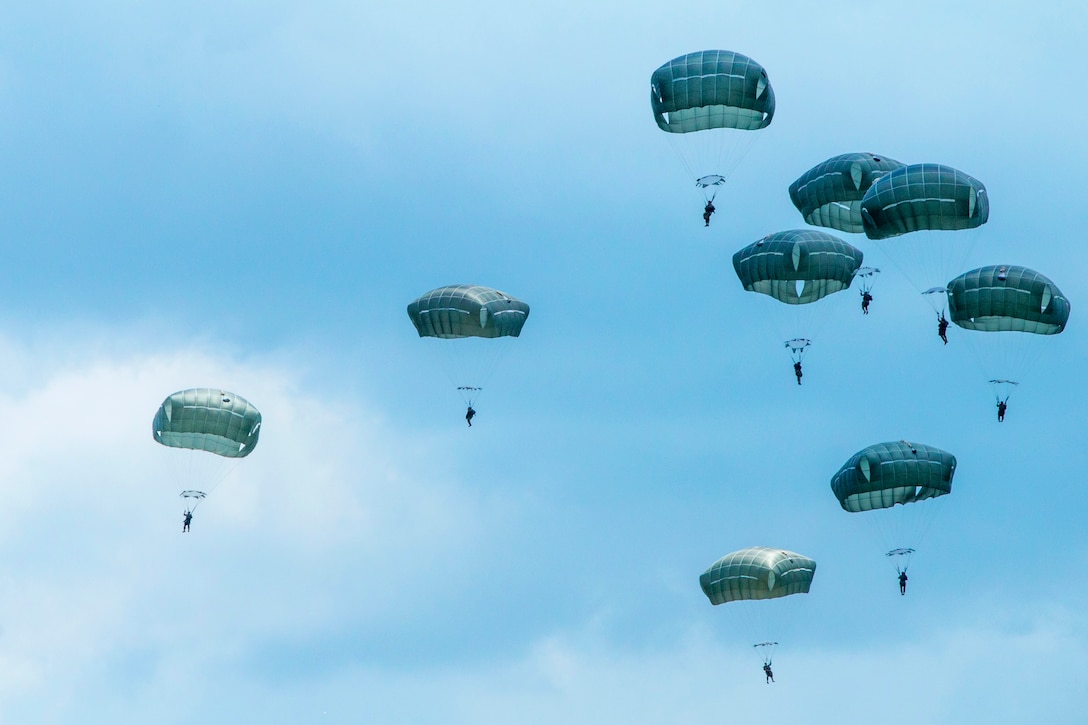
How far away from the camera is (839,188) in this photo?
118m

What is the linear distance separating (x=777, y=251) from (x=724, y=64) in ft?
26.4

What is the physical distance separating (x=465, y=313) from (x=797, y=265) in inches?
544

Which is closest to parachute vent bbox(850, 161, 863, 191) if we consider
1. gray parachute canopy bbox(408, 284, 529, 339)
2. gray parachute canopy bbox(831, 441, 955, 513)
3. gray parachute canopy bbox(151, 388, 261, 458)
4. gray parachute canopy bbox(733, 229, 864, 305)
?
gray parachute canopy bbox(733, 229, 864, 305)

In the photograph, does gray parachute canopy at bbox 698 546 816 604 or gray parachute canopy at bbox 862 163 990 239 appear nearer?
gray parachute canopy at bbox 862 163 990 239

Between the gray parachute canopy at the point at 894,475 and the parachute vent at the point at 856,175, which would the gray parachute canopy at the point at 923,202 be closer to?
the parachute vent at the point at 856,175

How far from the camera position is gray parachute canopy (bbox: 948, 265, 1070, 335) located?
374ft

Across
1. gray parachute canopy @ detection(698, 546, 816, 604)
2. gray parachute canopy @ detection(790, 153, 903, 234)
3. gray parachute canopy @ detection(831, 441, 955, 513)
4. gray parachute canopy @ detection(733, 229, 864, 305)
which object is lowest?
gray parachute canopy @ detection(698, 546, 816, 604)

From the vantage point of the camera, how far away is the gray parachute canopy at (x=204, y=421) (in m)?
116

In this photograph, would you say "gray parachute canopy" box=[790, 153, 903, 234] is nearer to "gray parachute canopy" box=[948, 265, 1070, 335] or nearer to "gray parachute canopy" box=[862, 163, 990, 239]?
"gray parachute canopy" box=[862, 163, 990, 239]

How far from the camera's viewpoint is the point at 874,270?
120375mm

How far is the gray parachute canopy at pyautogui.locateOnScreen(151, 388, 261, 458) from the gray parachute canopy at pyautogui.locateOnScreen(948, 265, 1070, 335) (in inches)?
1165

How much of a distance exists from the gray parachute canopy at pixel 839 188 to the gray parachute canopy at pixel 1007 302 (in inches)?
218

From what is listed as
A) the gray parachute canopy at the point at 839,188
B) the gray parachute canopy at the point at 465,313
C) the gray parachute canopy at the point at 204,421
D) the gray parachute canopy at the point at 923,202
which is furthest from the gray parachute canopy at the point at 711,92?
the gray parachute canopy at the point at 204,421

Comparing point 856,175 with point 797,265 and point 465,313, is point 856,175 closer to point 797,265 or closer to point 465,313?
point 797,265
